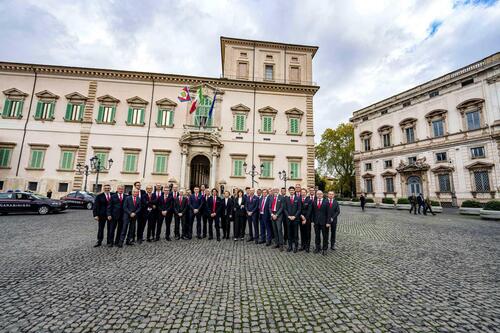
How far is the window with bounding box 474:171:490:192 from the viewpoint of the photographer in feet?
70.1

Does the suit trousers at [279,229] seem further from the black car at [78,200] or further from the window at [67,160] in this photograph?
the window at [67,160]

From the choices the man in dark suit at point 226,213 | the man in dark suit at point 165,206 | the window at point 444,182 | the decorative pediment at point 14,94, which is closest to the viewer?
the man in dark suit at point 165,206

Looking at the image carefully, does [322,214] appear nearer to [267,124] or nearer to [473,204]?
[267,124]

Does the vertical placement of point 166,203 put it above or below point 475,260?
above

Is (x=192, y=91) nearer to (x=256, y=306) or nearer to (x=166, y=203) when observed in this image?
(x=166, y=203)

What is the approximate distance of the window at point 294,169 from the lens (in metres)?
22.5

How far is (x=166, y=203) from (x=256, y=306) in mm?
5529

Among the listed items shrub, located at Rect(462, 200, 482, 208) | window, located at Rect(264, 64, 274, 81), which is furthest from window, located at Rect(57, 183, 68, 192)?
shrub, located at Rect(462, 200, 482, 208)

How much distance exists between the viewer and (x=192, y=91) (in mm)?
22734

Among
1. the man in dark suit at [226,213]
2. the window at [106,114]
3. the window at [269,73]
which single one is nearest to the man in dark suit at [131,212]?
the man in dark suit at [226,213]

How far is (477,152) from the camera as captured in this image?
72.9 ft

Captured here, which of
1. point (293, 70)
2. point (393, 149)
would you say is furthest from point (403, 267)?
point (393, 149)

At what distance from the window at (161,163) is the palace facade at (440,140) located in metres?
29.0

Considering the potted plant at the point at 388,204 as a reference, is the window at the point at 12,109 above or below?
above
